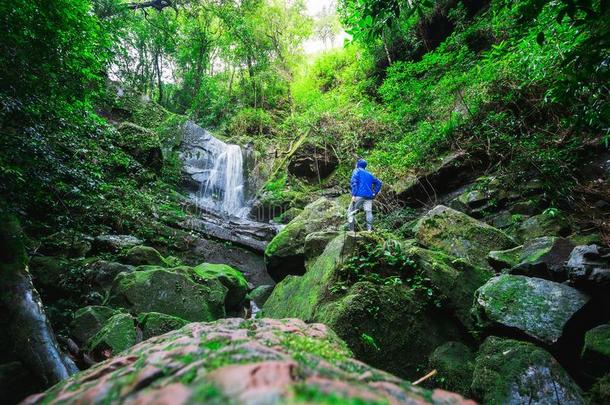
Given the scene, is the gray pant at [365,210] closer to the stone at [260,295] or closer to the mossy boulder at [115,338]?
the stone at [260,295]

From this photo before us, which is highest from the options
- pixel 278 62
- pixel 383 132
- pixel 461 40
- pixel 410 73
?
pixel 278 62

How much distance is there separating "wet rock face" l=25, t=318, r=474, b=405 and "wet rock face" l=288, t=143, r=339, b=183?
14.0 meters

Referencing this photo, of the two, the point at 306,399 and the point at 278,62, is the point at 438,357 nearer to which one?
the point at 306,399

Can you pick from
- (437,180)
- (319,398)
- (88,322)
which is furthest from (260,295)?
(319,398)

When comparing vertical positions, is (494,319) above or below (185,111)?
below

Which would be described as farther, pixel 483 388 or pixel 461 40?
pixel 461 40

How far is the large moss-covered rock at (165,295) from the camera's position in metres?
5.50

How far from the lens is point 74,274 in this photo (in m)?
5.90

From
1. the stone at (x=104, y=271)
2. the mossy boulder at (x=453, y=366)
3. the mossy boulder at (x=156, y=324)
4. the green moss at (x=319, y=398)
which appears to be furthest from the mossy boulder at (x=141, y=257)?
the green moss at (x=319, y=398)

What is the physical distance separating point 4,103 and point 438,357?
6.09 metres

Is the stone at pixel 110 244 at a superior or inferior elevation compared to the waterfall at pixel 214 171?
inferior

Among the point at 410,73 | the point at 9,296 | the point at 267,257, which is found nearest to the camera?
the point at 9,296

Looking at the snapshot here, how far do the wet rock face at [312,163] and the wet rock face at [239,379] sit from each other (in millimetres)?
13974

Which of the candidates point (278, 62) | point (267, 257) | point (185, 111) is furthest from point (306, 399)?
point (185, 111)
